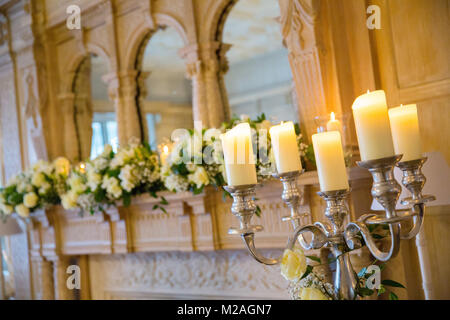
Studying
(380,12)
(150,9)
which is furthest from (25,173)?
(380,12)

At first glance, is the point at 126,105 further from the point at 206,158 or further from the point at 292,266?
the point at 292,266

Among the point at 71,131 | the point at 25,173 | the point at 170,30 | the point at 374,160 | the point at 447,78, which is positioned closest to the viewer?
the point at 374,160

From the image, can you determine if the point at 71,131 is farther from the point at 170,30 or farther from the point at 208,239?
the point at 208,239

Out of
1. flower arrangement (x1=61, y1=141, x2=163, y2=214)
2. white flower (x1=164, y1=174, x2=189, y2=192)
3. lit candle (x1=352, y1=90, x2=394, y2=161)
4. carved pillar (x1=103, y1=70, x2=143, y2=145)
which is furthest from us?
carved pillar (x1=103, y1=70, x2=143, y2=145)

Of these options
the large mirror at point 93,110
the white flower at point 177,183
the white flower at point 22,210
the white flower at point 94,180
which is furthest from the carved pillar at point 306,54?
the white flower at point 22,210

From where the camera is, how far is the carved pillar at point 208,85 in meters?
3.53

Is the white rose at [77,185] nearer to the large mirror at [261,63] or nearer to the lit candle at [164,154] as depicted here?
the lit candle at [164,154]

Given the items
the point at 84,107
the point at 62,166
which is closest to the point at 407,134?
the point at 62,166

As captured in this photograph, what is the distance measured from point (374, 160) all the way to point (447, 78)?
6.41 feet

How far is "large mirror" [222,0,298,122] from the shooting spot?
3.16 meters

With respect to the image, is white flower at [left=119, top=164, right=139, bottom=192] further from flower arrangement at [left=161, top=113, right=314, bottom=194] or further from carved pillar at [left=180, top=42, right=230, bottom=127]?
carved pillar at [left=180, top=42, right=230, bottom=127]

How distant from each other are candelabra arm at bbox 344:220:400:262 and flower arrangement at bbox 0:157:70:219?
130 inches

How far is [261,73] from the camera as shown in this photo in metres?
3.24

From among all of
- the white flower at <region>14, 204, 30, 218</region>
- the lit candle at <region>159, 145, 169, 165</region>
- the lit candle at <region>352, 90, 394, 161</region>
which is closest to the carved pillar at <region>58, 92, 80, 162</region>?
the white flower at <region>14, 204, 30, 218</region>
